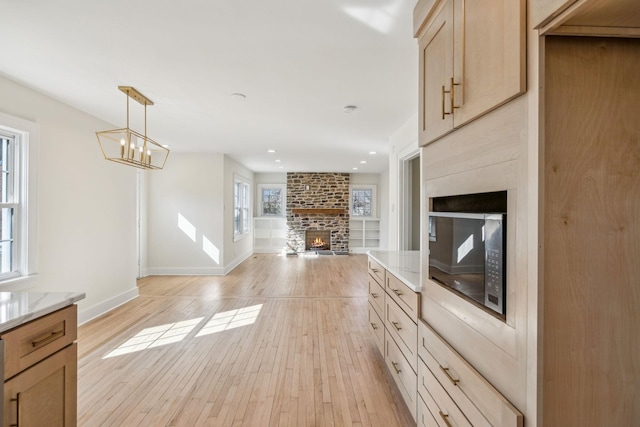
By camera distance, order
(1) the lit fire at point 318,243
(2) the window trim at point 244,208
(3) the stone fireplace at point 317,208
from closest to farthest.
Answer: (2) the window trim at point 244,208 < (3) the stone fireplace at point 317,208 < (1) the lit fire at point 318,243

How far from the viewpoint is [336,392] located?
2.22 meters

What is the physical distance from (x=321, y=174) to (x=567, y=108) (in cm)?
851

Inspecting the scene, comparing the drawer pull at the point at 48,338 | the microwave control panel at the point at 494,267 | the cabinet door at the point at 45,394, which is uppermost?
the microwave control panel at the point at 494,267

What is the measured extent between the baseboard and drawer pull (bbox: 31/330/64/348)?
8.54 feet

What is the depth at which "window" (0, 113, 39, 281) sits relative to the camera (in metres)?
2.72

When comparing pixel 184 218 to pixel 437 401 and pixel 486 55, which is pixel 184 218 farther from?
pixel 486 55

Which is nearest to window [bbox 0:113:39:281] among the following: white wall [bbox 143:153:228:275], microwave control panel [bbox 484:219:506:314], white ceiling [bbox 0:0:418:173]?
white ceiling [bbox 0:0:418:173]

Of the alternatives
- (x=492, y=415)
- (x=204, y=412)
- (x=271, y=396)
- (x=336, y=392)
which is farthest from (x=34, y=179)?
(x=492, y=415)

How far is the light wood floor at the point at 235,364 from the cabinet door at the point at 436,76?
1.81 m

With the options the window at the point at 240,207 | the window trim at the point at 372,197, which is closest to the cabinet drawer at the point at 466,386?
the window at the point at 240,207

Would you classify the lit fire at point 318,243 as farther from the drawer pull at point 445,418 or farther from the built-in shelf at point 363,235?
the drawer pull at point 445,418

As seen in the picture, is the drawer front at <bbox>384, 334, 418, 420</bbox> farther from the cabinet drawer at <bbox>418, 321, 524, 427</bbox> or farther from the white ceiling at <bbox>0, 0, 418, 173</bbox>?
the white ceiling at <bbox>0, 0, 418, 173</bbox>

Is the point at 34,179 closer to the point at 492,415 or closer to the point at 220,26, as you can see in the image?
the point at 220,26

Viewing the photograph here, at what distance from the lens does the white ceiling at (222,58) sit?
5.75 ft
